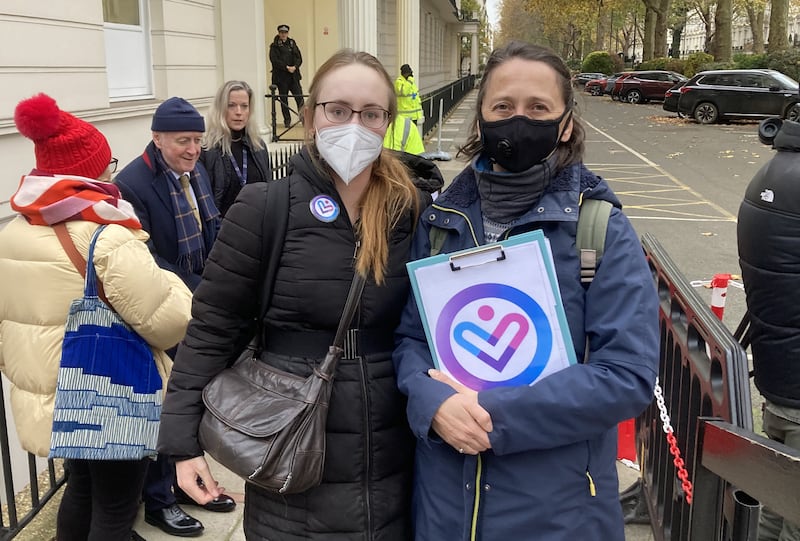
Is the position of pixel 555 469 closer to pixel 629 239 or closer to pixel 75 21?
pixel 629 239

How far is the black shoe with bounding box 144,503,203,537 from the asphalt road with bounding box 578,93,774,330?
2509 mm

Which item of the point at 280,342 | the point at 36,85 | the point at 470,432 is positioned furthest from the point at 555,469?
the point at 36,85

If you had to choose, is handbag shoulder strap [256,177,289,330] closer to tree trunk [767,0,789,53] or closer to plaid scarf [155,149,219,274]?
plaid scarf [155,149,219,274]

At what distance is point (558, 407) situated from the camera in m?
1.58

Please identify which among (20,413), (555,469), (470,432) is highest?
(470,432)

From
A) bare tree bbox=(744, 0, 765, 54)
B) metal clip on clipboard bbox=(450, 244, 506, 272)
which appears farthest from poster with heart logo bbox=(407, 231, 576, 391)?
bare tree bbox=(744, 0, 765, 54)

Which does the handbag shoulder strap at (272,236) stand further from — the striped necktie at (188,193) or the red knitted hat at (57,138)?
the striped necktie at (188,193)

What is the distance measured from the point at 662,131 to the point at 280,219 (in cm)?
2362

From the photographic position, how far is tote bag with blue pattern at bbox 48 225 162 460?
2471 mm

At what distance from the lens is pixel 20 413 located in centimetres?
262

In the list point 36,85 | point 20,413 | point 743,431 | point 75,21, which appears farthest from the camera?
point 75,21

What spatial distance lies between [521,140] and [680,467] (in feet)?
4.61

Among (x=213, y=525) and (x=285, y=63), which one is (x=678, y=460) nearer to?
(x=213, y=525)

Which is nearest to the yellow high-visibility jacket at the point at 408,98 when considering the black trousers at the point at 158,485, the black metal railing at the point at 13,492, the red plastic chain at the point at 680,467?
the black metal railing at the point at 13,492
